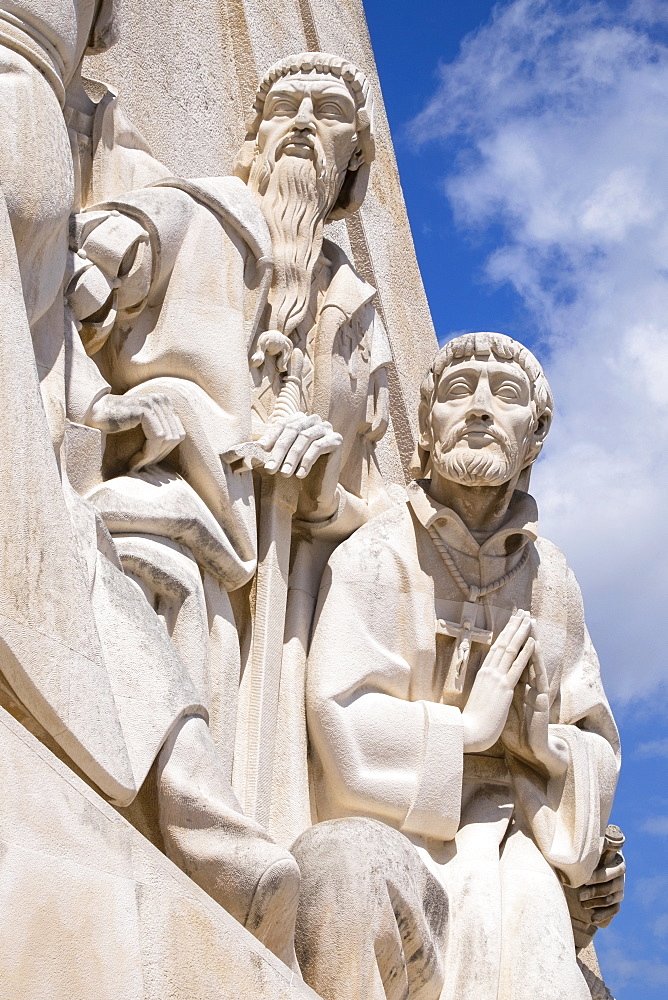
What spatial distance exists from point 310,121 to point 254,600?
1389 millimetres

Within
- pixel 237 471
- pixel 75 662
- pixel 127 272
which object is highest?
pixel 127 272

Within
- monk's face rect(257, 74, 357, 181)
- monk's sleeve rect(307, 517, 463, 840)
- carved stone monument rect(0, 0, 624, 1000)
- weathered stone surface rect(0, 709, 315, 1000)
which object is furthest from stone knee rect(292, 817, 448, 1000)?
monk's face rect(257, 74, 357, 181)

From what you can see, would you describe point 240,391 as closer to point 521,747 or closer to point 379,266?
point 521,747

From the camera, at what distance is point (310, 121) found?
196 inches

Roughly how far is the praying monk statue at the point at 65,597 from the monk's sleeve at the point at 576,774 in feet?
4.18

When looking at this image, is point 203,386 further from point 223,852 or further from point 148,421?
point 223,852

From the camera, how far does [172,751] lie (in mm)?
3592

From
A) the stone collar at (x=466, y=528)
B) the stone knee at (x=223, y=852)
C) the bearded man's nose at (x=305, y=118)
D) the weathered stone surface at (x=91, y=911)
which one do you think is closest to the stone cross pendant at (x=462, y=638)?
the stone collar at (x=466, y=528)

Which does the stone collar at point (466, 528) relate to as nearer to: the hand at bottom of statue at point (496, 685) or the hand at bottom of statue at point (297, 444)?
the hand at bottom of statue at point (496, 685)

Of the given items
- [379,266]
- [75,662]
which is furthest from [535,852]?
[379,266]

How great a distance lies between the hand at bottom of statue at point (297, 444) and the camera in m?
4.52

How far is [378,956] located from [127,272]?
174 centimetres

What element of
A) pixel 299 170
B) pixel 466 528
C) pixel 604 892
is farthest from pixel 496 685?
pixel 299 170

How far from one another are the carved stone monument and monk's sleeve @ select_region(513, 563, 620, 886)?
11 mm
